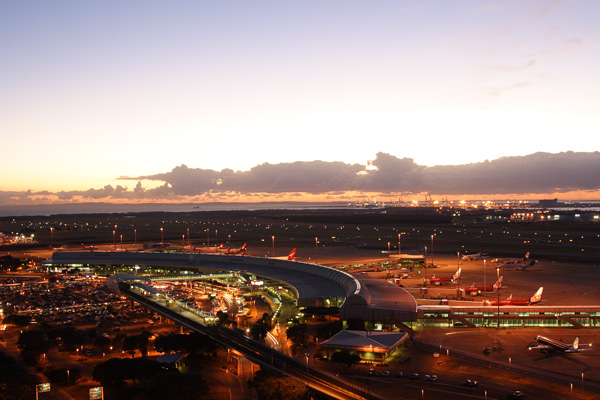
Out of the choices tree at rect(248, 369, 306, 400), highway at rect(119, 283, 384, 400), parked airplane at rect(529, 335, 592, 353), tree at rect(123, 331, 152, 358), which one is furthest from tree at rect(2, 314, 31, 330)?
parked airplane at rect(529, 335, 592, 353)

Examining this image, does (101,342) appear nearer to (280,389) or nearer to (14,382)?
(14,382)

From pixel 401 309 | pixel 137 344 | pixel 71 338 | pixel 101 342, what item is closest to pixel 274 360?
pixel 137 344

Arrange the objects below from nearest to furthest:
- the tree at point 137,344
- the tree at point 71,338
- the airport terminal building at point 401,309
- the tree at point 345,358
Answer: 1. the tree at point 345,358
2. the tree at point 137,344
3. the tree at point 71,338
4. the airport terminal building at point 401,309

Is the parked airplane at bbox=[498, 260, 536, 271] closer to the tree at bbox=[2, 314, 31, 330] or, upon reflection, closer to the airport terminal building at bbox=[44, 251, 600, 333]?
the airport terminal building at bbox=[44, 251, 600, 333]

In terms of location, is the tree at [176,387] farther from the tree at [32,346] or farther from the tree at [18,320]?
the tree at [18,320]

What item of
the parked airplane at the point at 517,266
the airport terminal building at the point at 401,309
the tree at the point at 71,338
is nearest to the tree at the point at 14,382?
the tree at the point at 71,338

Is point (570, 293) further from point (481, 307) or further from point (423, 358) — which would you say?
point (423, 358)
